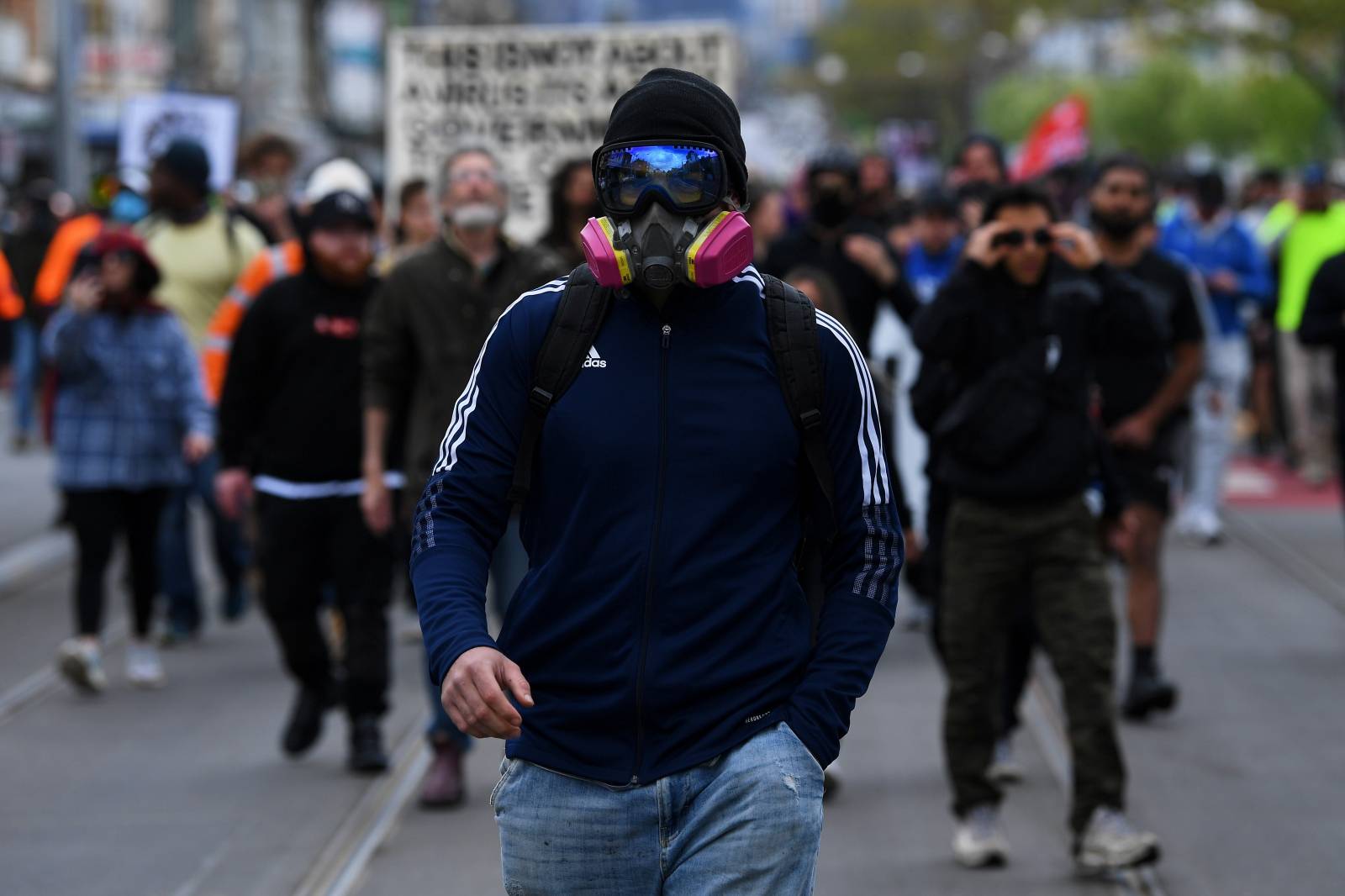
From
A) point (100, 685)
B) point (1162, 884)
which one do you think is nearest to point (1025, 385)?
point (1162, 884)

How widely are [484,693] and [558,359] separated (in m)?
0.53

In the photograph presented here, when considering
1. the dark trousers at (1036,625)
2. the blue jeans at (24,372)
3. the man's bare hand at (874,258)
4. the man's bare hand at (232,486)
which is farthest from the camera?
the blue jeans at (24,372)

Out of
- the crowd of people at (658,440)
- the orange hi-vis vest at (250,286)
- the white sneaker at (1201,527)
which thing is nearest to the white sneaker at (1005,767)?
the crowd of people at (658,440)

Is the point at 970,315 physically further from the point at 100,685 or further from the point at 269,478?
the point at 100,685

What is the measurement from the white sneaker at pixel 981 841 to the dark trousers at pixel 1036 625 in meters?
0.03

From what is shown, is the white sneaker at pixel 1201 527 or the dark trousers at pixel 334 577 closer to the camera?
the dark trousers at pixel 334 577

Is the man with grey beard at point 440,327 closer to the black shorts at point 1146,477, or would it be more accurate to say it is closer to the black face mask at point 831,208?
the black face mask at point 831,208

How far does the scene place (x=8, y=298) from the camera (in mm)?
16750

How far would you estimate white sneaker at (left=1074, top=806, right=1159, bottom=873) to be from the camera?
5.78 metres

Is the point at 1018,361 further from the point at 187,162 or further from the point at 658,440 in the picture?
the point at 187,162

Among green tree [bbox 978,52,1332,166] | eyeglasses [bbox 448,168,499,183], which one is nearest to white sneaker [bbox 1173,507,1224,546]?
eyeglasses [bbox 448,168,499,183]

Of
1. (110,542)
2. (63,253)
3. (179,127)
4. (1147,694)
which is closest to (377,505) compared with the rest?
(110,542)

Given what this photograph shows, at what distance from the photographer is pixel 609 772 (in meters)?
3.19

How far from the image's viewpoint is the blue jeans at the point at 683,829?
10.4 ft
